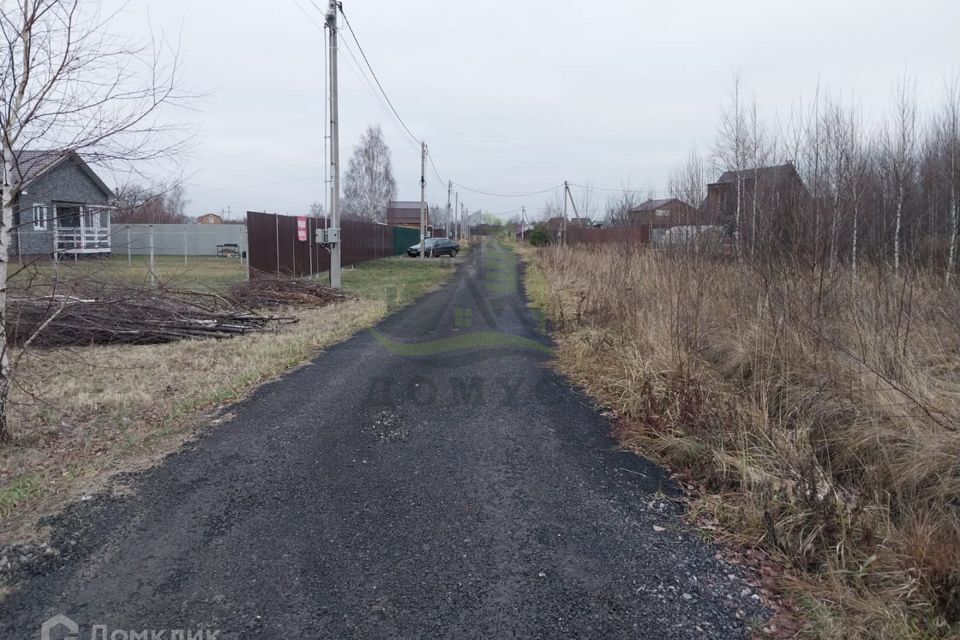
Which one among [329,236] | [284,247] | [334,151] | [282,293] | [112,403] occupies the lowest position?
[112,403]

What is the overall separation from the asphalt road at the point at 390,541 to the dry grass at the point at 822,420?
0.41 metres

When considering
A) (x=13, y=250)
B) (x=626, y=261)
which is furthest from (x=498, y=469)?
(x=626, y=261)

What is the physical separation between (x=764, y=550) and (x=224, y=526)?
9.97ft

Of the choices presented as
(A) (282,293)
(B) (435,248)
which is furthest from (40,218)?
(B) (435,248)

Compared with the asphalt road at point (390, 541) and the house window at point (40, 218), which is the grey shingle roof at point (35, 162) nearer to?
the house window at point (40, 218)

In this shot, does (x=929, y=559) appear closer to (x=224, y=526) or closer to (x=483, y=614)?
(x=483, y=614)

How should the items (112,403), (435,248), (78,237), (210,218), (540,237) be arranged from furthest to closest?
(210,218) < (540,237) < (435,248) < (78,237) < (112,403)

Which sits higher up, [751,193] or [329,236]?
[751,193]

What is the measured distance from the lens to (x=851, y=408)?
15.4 ft

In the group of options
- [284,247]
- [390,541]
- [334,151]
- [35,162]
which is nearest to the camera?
[390,541]

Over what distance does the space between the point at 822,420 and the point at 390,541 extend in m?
3.37
